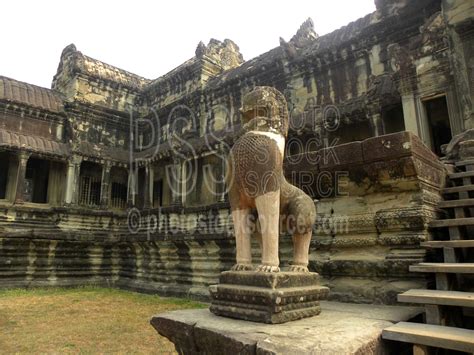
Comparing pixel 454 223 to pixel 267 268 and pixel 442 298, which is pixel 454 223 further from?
pixel 267 268

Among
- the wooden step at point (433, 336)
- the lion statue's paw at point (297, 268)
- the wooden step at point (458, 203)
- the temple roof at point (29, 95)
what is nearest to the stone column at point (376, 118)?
the wooden step at point (458, 203)

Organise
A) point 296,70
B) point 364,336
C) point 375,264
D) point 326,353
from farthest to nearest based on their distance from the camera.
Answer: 1. point 296,70
2. point 375,264
3. point 364,336
4. point 326,353

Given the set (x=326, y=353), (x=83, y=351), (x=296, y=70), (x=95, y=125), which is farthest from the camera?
(x=95, y=125)

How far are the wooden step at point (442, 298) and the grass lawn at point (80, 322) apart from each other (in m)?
3.16

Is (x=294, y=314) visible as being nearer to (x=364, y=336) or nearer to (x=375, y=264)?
(x=364, y=336)

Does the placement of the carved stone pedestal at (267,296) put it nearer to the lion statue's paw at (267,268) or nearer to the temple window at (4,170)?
the lion statue's paw at (267,268)

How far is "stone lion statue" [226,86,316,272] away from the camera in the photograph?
285 cm

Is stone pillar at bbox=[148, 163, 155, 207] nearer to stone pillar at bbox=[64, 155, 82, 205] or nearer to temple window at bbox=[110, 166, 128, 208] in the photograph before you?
temple window at bbox=[110, 166, 128, 208]

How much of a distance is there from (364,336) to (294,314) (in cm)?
55

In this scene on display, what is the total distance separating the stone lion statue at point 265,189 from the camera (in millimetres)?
2846

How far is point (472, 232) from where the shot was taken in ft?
11.5

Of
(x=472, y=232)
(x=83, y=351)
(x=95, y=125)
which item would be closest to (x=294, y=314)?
(x=472, y=232)

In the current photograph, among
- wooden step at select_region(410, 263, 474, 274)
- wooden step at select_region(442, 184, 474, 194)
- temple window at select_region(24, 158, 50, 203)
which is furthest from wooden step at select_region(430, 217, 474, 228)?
temple window at select_region(24, 158, 50, 203)

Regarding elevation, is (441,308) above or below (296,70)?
below
